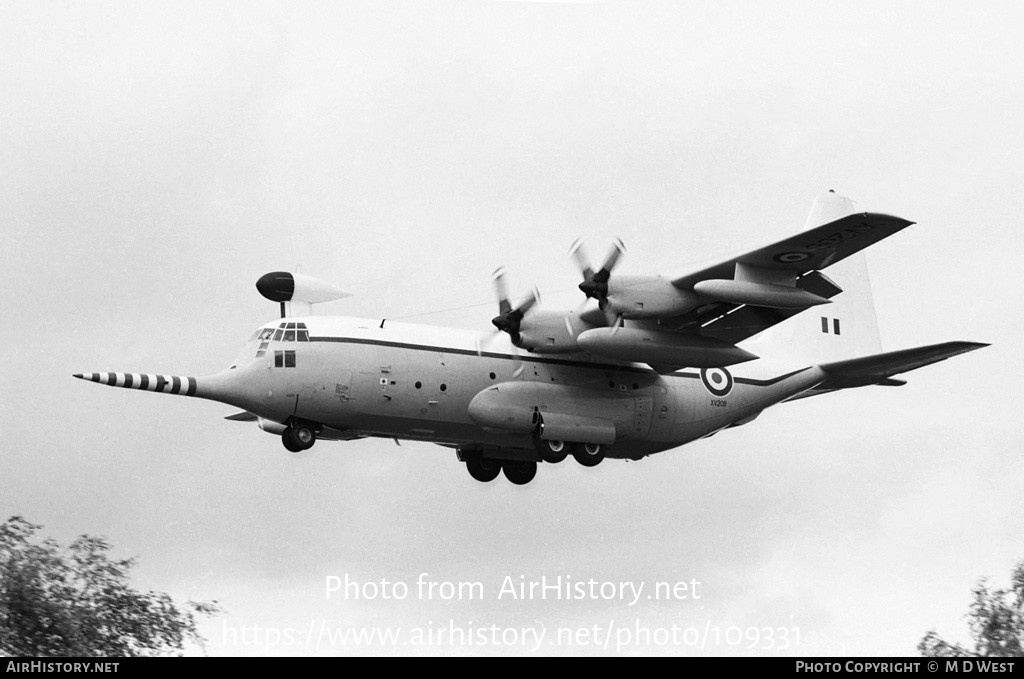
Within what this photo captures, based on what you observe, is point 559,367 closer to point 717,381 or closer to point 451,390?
point 451,390

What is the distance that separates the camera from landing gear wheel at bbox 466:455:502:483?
30.3 m

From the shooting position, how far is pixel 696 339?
28.1 meters

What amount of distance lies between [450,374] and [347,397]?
6.76 feet

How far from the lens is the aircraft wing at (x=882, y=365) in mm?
27906

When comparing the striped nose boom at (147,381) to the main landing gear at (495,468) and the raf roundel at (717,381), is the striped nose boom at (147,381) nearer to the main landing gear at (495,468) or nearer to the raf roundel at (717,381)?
the main landing gear at (495,468)

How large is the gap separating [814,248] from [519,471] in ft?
26.3

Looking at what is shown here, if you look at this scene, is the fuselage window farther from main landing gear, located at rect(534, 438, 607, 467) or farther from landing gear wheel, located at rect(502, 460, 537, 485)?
landing gear wheel, located at rect(502, 460, 537, 485)

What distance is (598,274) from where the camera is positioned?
2739cm

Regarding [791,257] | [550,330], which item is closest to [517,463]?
[550,330]

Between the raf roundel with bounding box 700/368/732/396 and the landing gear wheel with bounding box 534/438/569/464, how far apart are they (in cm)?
359

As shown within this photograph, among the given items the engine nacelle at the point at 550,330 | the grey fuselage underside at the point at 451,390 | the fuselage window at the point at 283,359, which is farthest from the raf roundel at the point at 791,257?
the fuselage window at the point at 283,359

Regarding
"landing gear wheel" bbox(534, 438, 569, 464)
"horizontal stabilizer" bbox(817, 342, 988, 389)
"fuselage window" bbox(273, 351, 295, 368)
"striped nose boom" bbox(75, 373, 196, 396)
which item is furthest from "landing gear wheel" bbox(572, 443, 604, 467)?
"striped nose boom" bbox(75, 373, 196, 396)

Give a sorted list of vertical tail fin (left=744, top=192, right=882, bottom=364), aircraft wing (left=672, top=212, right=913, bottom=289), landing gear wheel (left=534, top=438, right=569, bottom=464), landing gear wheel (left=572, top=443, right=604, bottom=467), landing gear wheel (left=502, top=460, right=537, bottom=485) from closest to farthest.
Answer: aircraft wing (left=672, top=212, right=913, bottom=289)
landing gear wheel (left=534, top=438, right=569, bottom=464)
landing gear wheel (left=572, top=443, right=604, bottom=467)
landing gear wheel (left=502, top=460, right=537, bottom=485)
vertical tail fin (left=744, top=192, right=882, bottom=364)

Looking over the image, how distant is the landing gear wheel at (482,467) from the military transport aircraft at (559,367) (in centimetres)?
3
